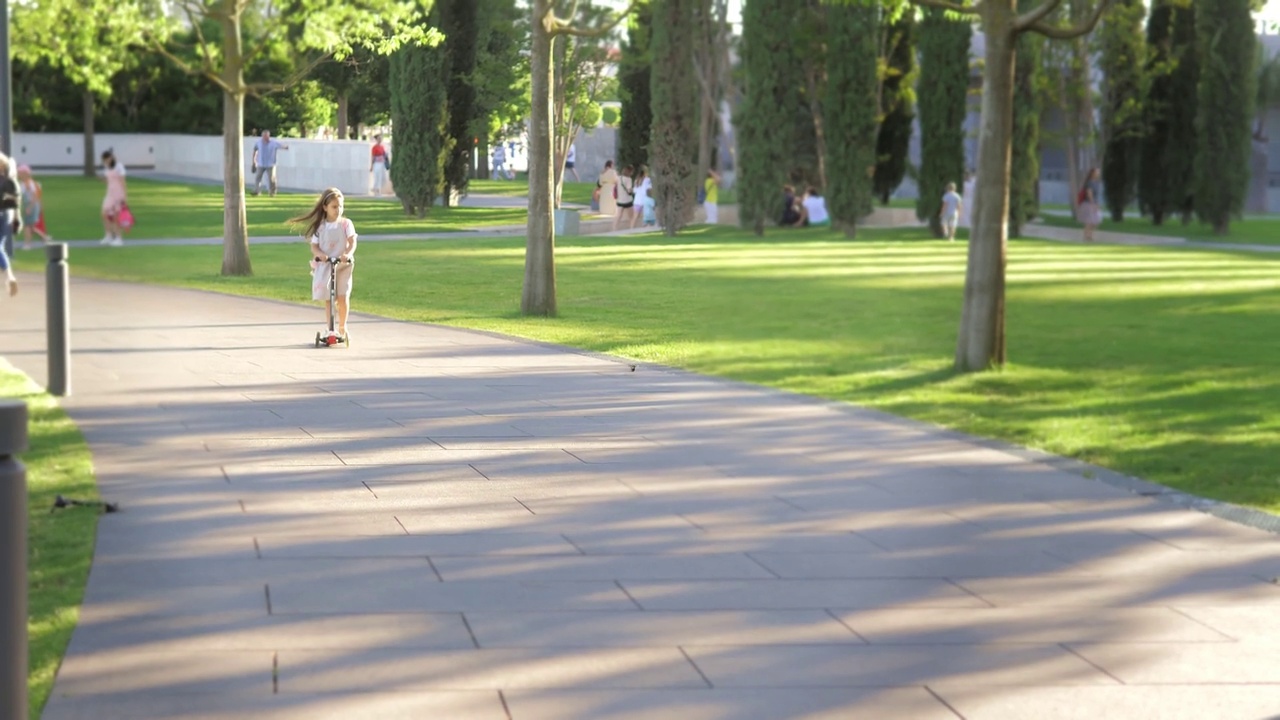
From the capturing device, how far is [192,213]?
132 feet

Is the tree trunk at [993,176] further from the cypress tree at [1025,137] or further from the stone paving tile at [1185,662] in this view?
the cypress tree at [1025,137]

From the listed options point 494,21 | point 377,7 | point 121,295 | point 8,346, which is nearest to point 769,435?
point 8,346

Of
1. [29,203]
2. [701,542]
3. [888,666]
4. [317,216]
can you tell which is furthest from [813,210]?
[888,666]

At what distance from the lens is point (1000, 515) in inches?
325

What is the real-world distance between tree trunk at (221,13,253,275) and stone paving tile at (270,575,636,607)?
63.3 feet

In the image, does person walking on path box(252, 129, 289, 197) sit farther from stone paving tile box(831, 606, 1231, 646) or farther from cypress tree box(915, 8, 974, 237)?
stone paving tile box(831, 606, 1231, 646)

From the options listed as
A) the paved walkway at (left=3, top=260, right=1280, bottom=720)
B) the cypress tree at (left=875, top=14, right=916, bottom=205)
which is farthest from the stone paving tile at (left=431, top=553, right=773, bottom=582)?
the cypress tree at (left=875, top=14, right=916, bottom=205)

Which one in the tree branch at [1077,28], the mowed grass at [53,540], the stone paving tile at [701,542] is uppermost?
the tree branch at [1077,28]

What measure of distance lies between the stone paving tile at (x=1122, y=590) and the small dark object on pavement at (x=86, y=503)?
394 cm

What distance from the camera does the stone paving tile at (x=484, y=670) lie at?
522 cm

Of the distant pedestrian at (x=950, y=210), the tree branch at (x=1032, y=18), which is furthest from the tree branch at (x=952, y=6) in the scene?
the distant pedestrian at (x=950, y=210)

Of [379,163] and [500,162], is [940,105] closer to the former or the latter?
[379,163]

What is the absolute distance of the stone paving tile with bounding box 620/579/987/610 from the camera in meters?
6.35

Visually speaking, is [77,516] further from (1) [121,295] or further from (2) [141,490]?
(1) [121,295]
